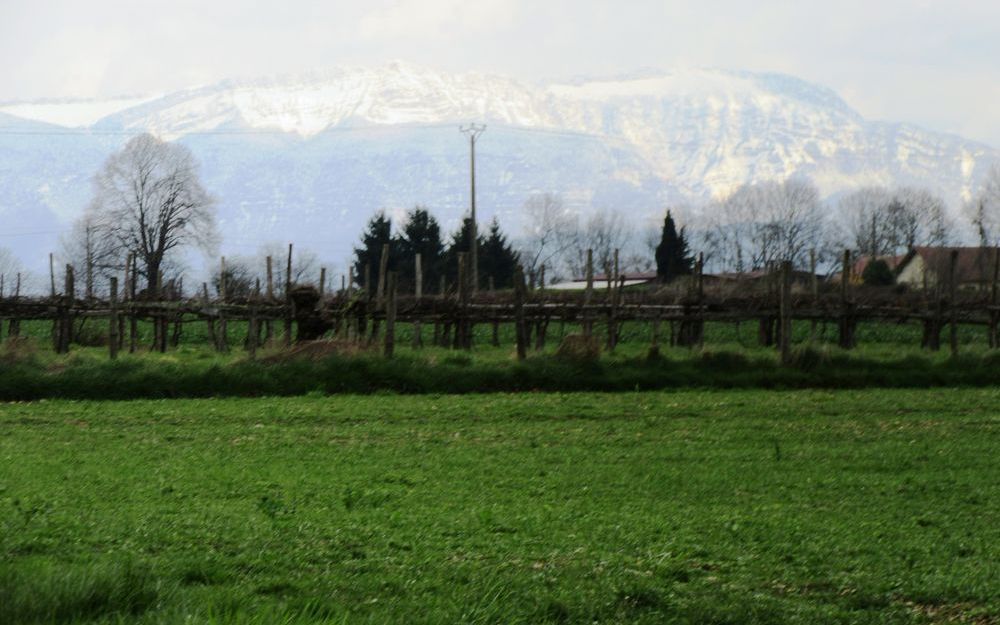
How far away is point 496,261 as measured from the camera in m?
80.2

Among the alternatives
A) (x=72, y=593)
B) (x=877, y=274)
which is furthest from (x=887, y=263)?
(x=72, y=593)

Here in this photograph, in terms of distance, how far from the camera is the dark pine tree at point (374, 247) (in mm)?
78938

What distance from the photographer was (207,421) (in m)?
17.6

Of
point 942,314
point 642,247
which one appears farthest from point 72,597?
point 642,247

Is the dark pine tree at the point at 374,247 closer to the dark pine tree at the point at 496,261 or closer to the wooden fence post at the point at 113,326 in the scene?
the dark pine tree at the point at 496,261

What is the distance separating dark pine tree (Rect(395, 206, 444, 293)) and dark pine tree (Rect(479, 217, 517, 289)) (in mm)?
2790

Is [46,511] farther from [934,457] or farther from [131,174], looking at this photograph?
[131,174]

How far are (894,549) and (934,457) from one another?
18.8ft

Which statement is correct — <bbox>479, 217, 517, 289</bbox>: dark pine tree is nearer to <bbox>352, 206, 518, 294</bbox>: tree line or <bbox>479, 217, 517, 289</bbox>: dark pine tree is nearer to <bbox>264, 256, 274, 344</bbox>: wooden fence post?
A: <bbox>352, 206, 518, 294</bbox>: tree line

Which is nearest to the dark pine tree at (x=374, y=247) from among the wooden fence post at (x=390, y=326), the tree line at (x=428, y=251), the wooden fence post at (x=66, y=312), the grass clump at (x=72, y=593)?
the tree line at (x=428, y=251)

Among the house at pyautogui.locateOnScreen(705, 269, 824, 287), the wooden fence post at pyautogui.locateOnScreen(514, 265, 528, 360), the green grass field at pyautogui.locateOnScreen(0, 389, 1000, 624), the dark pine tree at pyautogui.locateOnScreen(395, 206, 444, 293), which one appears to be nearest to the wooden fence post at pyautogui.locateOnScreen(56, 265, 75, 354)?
the wooden fence post at pyautogui.locateOnScreen(514, 265, 528, 360)

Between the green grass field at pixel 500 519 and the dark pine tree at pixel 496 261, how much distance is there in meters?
61.6

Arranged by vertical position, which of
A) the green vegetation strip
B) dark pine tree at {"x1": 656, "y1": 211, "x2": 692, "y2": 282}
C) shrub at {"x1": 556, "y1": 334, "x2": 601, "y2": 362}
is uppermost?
dark pine tree at {"x1": 656, "y1": 211, "x2": 692, "y2": 282}

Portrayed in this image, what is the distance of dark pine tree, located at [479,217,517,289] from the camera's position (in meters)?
79.6
